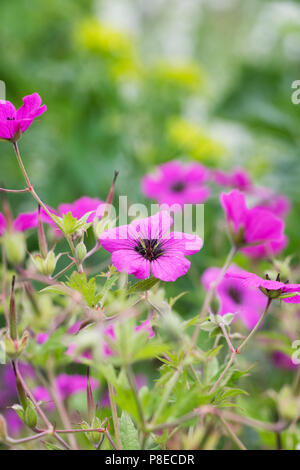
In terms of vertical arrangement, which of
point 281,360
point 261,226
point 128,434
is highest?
point 261,226

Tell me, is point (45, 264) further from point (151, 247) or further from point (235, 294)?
point (235, 294)

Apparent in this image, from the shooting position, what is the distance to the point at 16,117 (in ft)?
1.01

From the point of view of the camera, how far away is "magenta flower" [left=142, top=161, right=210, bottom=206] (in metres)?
0.68

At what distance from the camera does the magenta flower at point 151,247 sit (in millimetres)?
286

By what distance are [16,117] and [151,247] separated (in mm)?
128

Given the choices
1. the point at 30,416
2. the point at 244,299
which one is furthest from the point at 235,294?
the point at 30,416

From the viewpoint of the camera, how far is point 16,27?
4.13ft

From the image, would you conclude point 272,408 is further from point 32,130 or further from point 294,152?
point 32,130

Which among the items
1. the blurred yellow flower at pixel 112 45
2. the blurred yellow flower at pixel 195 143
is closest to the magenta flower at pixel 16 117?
the blurred yellow flower at pixel 195 143

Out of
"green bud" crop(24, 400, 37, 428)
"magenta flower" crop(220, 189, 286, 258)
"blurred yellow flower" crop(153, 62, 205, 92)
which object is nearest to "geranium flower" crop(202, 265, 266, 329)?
"magenta flower" crop(220, 189, 286, 258)

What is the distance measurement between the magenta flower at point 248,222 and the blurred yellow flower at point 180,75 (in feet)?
3.08

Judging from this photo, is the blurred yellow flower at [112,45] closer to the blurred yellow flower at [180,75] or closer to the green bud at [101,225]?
the blurred yellow flower at [180,75]

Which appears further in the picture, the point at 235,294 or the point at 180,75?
the point at 180,75
